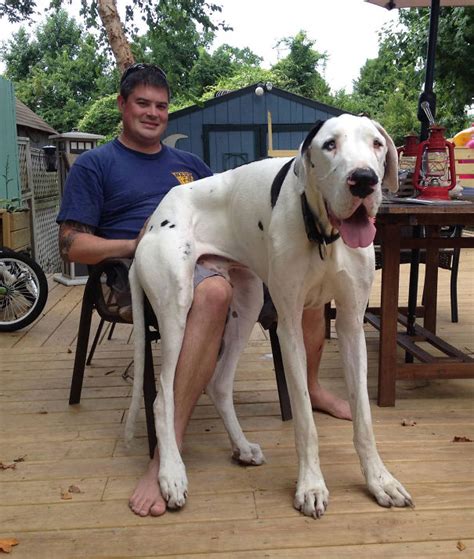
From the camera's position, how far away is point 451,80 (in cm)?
1091

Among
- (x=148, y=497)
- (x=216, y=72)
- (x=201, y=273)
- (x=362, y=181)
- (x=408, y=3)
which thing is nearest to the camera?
(x=362, y=181)

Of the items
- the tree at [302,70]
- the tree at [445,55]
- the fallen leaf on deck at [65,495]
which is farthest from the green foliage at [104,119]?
the fallen leaf on deck at [65,495]

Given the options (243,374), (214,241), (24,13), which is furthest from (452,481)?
(24,13)

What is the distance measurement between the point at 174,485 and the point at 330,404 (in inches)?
37.4

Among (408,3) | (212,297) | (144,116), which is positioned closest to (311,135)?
(212,297)

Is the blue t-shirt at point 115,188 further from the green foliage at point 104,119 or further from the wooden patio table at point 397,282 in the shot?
the green foliage at point 104,119

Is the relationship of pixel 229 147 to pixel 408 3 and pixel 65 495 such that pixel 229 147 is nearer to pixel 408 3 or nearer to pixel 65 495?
pixel 408 3

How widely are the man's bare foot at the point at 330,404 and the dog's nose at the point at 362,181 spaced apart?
1.31 meters

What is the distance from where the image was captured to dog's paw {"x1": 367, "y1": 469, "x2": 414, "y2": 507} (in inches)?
72.0

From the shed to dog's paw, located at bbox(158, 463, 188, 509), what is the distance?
10.3 meters

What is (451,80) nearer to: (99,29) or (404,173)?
(99,29)

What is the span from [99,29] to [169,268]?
9075 mm

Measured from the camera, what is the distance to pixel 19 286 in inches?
171

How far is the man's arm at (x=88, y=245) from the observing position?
2414 millimetres
